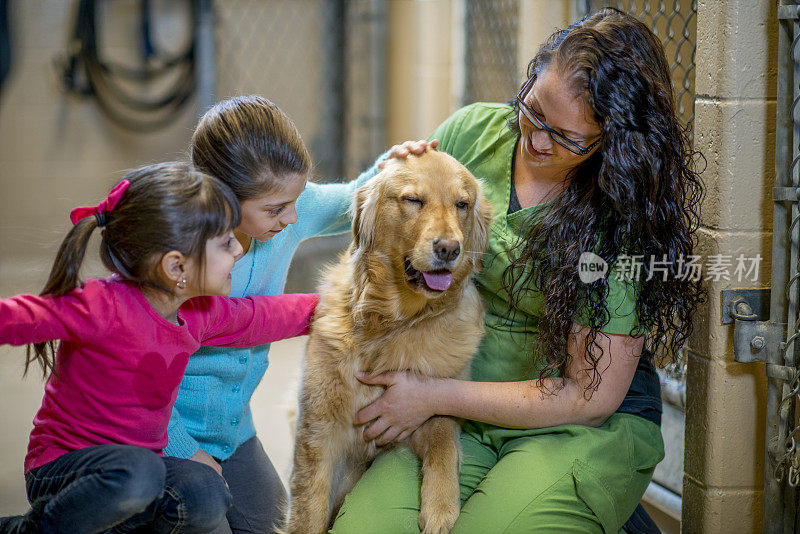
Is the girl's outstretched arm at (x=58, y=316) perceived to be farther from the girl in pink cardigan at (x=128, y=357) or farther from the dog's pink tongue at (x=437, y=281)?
the dog's pink tongue at (x=437, y=281)

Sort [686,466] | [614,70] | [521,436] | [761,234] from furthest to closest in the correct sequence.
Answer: [686,466]
[761,234]
[521,436]
[614,70]

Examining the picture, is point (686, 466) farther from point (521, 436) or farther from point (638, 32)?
point (638, 32)

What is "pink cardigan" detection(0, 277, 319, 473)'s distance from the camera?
1446 millimetres

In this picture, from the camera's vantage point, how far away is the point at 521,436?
189cm

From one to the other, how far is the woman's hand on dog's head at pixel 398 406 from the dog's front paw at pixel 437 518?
0.69 ft

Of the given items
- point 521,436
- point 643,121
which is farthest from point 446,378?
point 643,121

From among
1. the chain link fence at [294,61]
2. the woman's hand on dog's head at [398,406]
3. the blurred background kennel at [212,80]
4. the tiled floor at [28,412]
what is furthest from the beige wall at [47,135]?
the woman's hand on dog's head at [398,406]

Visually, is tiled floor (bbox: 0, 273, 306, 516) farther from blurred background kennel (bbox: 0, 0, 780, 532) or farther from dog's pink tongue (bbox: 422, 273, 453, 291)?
dog's pink tongue (bbox: 422, 273, 453, 291)

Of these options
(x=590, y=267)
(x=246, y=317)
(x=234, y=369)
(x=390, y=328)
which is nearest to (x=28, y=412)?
(x=234, y=369)

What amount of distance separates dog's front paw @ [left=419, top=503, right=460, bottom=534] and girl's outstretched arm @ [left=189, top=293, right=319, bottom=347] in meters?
0.54

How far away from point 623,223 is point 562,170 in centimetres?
22

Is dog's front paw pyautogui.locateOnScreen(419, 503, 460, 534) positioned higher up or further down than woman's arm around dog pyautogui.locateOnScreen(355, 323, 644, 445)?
further down

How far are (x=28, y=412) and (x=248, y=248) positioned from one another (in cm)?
195

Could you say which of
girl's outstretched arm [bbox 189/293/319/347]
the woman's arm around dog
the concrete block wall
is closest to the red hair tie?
girl's outstretched arm [bbox 189/293/319/347]
